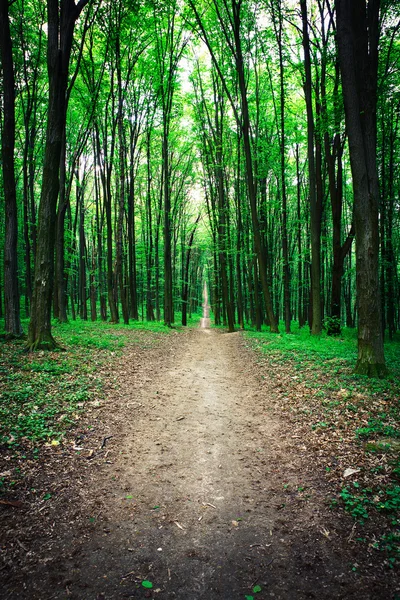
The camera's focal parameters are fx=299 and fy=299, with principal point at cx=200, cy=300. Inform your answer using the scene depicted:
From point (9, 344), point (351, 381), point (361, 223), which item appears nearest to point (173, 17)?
point (361, 223)

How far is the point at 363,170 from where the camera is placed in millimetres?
6277

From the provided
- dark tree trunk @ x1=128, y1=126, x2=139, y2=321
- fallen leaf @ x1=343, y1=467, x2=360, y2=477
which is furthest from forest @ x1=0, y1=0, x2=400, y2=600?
dark tree trunk @ x1=128, y1=126, x2=139, y2=321

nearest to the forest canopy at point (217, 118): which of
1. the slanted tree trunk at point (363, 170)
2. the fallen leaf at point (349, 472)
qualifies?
the slanted tree trunk at point (363, 170)

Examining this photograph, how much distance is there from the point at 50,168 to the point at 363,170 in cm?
789

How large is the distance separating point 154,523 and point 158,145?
24461 mm

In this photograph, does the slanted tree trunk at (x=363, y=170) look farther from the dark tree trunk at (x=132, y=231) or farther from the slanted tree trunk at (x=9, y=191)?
the dark tree trunk at (x=132, y=231)

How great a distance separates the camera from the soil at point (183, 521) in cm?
235

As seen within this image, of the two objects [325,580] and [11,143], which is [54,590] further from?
[11,143]

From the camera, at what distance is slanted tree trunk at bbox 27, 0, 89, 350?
8.12 meters

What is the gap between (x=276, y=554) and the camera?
2.67 meters

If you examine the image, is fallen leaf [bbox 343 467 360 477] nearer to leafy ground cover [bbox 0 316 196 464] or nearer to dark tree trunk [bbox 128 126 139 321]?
leafy ground cover [bbox 0 316 196 464]

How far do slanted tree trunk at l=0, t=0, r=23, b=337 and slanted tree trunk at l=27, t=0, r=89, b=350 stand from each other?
5.44ft

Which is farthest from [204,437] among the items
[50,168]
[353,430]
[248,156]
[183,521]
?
[248,156]

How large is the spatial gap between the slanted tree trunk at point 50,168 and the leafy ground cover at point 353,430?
6419 millimetres
